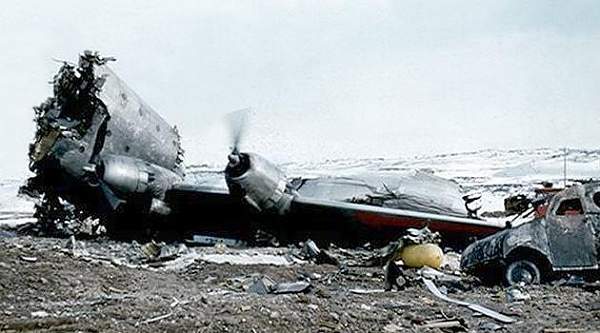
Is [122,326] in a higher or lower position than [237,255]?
higher

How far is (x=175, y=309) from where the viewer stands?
8.21 m

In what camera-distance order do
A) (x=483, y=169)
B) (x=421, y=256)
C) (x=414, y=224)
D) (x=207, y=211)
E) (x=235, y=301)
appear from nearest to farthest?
(x=235, y=301) < (x=421, y=256) < (x=414, y=224) < (x=207, y=211) < (x=483, y=169)

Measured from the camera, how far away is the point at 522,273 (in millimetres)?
11773

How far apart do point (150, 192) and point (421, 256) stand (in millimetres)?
7106

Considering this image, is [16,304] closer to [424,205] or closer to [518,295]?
[518,295]

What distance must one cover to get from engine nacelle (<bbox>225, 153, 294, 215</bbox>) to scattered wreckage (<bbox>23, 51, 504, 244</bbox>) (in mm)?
22

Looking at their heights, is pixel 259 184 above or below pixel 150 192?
above

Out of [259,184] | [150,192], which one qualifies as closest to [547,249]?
[259,184]

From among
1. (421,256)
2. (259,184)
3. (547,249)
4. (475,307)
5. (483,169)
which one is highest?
(547,249)

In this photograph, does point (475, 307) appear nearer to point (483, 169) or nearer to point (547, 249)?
point (547, 249)

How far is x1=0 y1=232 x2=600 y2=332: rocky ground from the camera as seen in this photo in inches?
301

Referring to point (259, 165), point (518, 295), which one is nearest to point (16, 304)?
point (518, 295)

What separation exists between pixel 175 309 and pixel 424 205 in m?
12.6

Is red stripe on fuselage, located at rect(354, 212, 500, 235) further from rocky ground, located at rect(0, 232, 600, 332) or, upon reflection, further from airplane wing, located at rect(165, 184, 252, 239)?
rocky ground, located at rect(0, 232, 600, 332)
